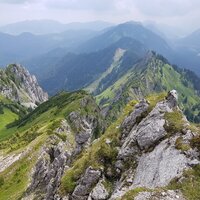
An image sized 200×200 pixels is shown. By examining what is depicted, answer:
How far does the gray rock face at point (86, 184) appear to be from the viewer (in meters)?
47.0

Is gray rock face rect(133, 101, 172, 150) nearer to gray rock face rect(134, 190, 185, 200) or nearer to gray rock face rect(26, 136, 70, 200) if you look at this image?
gray rock face rect(134, 190, 185, 200)

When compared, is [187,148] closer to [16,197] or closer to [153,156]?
[153,156]

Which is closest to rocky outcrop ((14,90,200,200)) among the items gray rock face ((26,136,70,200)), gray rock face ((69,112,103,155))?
gray rock face ((26,136,70,200))

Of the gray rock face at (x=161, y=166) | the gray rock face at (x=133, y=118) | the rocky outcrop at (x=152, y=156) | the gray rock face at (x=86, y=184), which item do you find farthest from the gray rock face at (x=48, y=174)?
the gray rock face at (x=161, y=166)

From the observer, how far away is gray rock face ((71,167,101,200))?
1852 inches

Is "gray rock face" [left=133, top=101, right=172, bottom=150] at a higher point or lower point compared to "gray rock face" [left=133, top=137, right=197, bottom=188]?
higher

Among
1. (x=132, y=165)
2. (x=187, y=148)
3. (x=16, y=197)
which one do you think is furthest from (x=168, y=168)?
(x=16, y=197)

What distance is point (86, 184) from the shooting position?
47.3m

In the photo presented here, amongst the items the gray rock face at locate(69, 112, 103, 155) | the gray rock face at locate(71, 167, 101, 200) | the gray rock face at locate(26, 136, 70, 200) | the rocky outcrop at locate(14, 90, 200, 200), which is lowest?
the gray rock face at locate(69, 112, 103, 155)

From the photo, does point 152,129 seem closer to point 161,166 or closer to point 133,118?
point 161,166

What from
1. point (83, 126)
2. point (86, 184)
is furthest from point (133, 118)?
point (83, 126)

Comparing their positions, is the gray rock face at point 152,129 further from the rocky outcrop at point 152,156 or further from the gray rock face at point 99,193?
the gray rock face at point 99,193

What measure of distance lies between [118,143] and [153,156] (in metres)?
8.65

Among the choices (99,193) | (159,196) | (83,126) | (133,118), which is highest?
(133,118)
